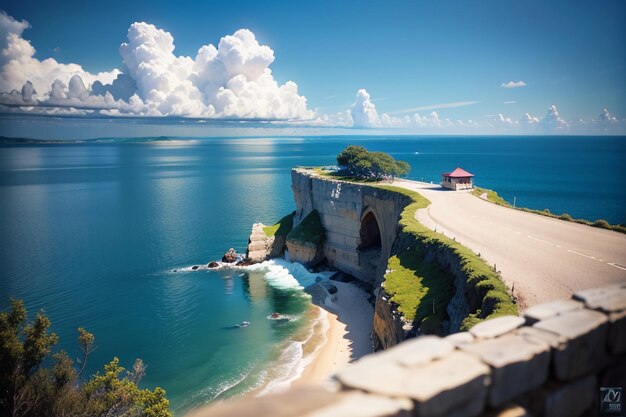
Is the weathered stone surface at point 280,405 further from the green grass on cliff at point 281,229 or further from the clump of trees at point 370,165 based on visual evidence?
the green grass on cliff at point 281,229

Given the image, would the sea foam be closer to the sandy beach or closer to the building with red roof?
the sandy beach

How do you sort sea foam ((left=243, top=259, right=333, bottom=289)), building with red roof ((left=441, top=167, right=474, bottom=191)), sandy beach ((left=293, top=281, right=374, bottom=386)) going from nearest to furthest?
1. sandy beach ((left=293, top=281, right=374, bottom=386))
2. building with red roof ((left=441, top=167, right=474, bottom=191))
3. sea foam ((left=243, top=259, right=333, bottom=289))

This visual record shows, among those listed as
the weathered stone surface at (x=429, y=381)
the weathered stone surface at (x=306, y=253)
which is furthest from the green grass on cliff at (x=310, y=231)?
the weathered stone surface at (x=429, y=381)

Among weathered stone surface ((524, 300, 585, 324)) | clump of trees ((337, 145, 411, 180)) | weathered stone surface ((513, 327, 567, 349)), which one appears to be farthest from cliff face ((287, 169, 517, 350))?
weathered stone surface ((513, 327, 567, 349))

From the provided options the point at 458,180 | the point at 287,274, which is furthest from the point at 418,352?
the point at 287,274

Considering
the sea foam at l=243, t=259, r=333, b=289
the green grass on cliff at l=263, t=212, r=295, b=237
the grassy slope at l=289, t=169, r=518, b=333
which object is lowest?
the sea foam at l=243, t=259, r=333, b=289

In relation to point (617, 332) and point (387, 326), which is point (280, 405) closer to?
point (617, 332)
